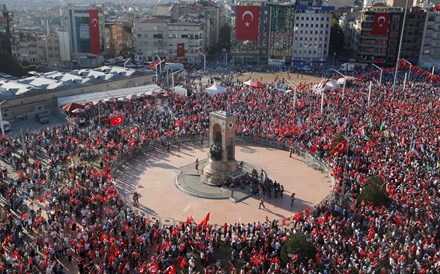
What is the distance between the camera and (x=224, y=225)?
2419 cm

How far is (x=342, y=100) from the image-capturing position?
50.6 meters

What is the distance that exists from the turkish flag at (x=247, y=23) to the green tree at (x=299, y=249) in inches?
2995

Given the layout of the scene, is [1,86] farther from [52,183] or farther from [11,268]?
[11,268]

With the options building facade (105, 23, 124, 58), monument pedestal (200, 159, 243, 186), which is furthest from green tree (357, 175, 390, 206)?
building facade (105, 23, 124, 58)

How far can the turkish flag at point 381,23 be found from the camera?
85.9 metres

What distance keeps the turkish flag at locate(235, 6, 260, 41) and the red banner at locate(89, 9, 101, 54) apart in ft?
93.9

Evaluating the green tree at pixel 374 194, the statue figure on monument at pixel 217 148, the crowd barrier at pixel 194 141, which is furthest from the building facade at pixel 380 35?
the green tree at pixel 374 194

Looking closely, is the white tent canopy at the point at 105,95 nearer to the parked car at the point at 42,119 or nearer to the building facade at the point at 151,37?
the parked car at the point at 42,119

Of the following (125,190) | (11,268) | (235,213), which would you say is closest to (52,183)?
(125,190)

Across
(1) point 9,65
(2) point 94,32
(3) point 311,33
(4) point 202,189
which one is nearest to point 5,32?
(1) point 9,65

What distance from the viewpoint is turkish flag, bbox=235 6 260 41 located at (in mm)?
90812

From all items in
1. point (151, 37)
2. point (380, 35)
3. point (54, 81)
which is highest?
point (380, 35)

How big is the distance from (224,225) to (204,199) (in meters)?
5.53

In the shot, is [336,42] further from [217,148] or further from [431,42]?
[217,148]
